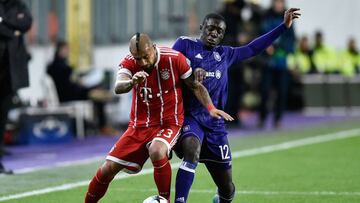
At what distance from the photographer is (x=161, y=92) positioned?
8.99 metres

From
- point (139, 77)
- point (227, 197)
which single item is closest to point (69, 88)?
point (227, 197)

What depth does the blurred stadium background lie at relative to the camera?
37.5 ft

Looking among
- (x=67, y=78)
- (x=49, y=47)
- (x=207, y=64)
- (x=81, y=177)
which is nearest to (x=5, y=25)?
(x=81, y=177)

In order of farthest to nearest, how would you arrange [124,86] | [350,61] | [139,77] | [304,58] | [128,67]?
[350,61], [304,58], [128,67], [124,86], [139,77]

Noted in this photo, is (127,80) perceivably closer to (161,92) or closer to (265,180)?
(161,92)

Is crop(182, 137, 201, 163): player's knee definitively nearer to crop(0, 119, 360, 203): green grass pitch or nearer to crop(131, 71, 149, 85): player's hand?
crop(131, 71, 149, 85): player's hand

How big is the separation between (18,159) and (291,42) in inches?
251

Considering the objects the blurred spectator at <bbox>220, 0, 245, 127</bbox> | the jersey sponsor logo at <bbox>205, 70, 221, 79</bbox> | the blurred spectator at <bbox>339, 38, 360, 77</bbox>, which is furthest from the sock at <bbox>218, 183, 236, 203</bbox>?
the blurred spectator at <bbox>339, 38, 360, 77</bbox>

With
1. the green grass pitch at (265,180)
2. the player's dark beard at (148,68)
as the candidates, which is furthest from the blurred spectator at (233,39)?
the player's dark beard at (148,68)

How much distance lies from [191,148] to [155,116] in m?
0.40

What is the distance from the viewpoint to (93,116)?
1934 cm

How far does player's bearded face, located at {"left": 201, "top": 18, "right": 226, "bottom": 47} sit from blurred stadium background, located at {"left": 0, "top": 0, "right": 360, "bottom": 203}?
1.72 m

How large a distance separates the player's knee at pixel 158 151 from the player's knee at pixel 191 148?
8.4 inches

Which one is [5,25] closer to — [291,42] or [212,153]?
[212,153]
